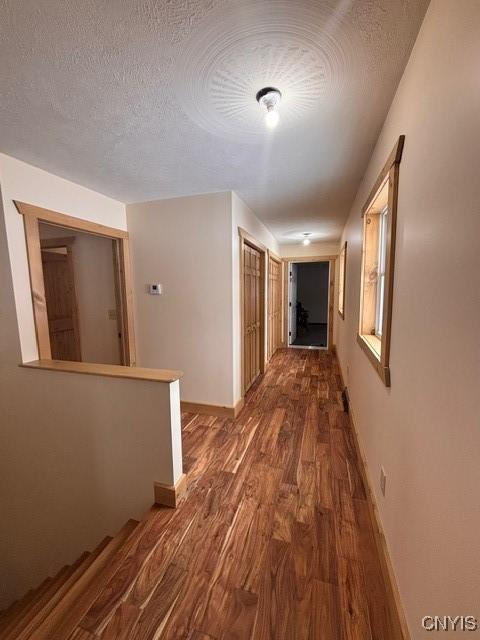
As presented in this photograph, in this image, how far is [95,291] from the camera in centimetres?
329

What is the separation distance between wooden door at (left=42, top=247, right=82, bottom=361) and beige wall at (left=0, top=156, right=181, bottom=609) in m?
1.35

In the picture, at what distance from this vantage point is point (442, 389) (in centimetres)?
78

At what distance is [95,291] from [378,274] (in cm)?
318

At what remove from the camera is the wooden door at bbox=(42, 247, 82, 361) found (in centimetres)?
339

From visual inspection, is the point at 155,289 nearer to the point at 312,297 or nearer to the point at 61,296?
the point at 61,296

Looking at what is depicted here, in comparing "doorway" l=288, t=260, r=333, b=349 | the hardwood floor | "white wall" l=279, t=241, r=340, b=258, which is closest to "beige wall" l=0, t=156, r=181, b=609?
the hardwood floor

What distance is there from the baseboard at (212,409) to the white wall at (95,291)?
1.10 meters

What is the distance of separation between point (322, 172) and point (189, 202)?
4.40ft

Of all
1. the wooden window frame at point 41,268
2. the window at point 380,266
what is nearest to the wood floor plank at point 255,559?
the window at point 380,266

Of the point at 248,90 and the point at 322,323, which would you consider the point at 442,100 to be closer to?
the point at 248,90

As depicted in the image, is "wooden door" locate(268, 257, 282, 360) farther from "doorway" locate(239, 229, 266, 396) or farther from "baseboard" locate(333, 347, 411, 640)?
"baseboard" locate(333, 347, 411, 640)

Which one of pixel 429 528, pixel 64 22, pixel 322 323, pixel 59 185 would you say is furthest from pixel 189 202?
pixel 322 323

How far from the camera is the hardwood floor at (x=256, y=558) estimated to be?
41.1 inches

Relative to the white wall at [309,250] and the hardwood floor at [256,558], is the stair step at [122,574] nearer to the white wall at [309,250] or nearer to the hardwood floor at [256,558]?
the hardwood floor at [256,558]
